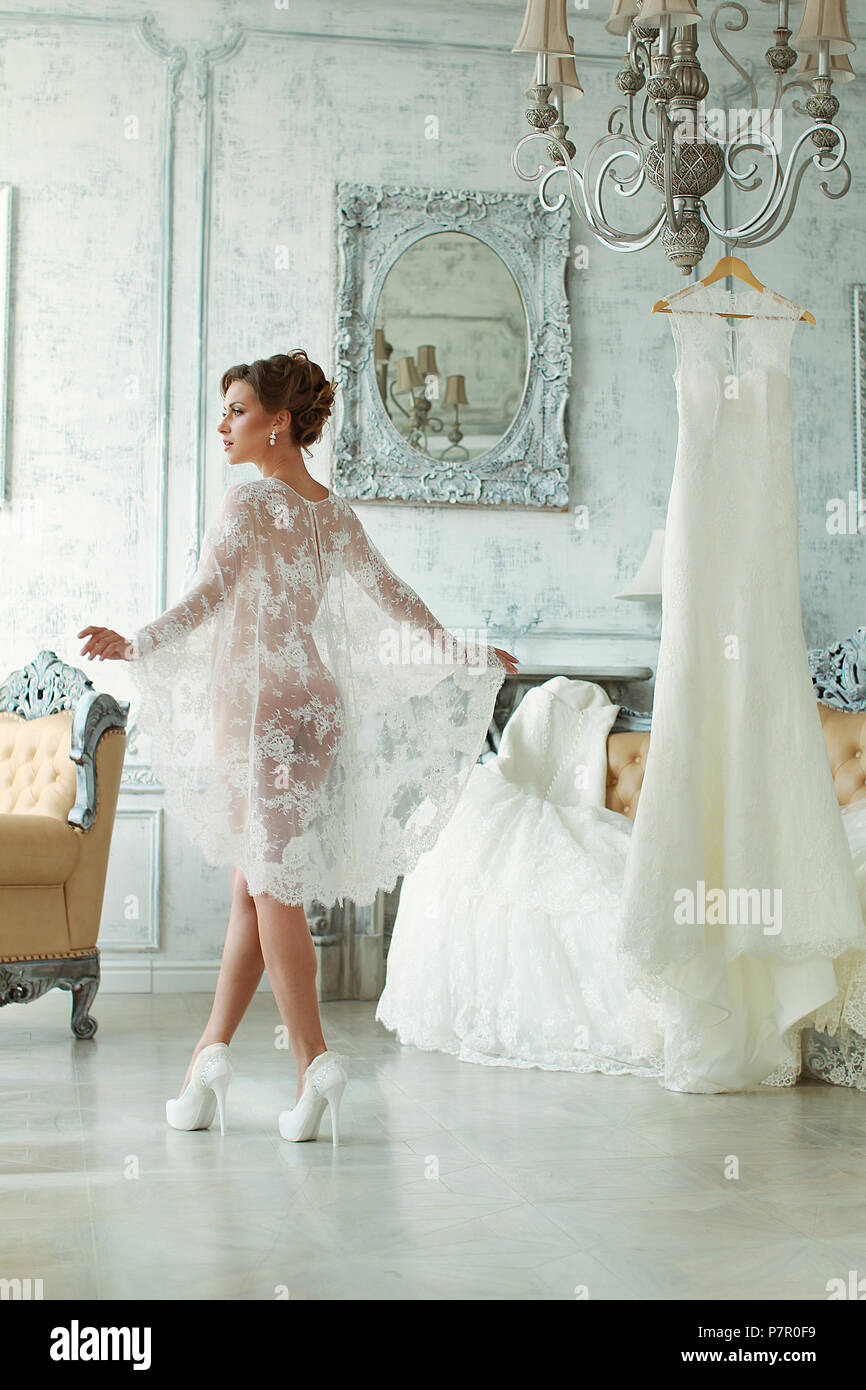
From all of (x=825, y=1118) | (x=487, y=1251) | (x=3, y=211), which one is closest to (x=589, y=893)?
(x=825, y=1118)

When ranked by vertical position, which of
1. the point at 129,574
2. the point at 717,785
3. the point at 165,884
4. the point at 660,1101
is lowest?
the point at 660,1101

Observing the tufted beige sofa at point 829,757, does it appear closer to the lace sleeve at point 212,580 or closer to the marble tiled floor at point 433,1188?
the marble tiled floor at point 433,1188

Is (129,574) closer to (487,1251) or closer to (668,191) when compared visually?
(668,191)

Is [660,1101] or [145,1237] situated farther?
[660,1101]

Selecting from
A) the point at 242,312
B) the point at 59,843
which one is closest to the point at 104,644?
the point at 59,843

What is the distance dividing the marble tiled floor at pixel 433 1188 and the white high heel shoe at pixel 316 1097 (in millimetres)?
44

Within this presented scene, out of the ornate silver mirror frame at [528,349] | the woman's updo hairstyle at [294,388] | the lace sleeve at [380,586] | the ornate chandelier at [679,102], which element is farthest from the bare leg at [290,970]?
the ornate silver mirror frame at [528,349]

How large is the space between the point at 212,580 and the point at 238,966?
0.79m

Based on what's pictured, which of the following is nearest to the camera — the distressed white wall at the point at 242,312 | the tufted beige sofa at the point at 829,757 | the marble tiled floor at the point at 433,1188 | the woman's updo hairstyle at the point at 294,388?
the marble tiled floor at the point at 433,1188

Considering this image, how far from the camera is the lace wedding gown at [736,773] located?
3.00 metres

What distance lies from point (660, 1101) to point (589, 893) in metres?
0.67

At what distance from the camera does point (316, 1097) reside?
2.62m

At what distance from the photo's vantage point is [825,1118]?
A: 9.55ft
